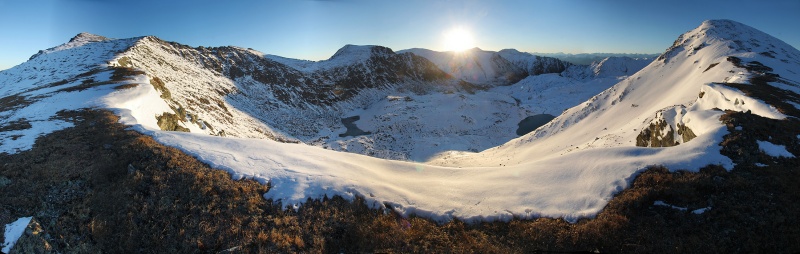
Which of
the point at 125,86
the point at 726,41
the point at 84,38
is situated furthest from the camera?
the point at 84,38

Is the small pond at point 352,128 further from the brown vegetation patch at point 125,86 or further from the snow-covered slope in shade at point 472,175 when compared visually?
the snow-covered slope in shade at point 472,175

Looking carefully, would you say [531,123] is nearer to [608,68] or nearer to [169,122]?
[169,122]

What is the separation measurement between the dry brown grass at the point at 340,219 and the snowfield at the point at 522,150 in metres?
0.81

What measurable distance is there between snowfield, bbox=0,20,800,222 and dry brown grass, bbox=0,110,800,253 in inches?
31.8

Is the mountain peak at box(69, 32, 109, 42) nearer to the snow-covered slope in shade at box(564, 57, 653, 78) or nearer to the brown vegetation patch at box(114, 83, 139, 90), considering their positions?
the brown vegetation patch at box(114, 83, 139, 90)

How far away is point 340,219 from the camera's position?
1077 centimetres

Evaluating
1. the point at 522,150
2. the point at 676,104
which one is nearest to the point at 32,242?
the point at 522,150

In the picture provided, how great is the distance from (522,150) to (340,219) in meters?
32.6

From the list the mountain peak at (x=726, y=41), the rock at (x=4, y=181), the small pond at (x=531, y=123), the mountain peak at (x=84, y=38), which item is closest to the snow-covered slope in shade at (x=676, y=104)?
the mountain peak at (x=726, y=41)

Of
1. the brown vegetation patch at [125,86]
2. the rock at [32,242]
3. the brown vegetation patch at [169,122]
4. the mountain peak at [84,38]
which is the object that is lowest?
the rock at [32,242]

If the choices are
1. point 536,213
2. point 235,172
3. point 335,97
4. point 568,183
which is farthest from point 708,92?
point 335,97

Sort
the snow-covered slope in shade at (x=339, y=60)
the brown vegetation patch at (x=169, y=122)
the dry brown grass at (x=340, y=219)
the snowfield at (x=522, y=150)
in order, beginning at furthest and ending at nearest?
the snow-covered slope in shade at (x=339, y=60) → the brown vegetation patch at (x=169, y=122) → the snowfield at (x=522, y=150) → the dry brown grass at (x=340, y=219)

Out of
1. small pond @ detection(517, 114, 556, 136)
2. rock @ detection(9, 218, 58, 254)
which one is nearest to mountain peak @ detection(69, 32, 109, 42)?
rock @ detection(9, 218, 58, 254)

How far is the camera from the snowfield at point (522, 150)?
1245 centimetres
